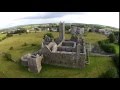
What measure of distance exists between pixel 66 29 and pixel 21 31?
11.3 m

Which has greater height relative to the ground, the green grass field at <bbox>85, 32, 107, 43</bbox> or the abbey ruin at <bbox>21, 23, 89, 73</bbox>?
the green grass field at <bbox>85, 32, 107, 43</bbox>

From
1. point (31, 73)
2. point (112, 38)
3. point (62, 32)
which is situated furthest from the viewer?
point (62, 32)

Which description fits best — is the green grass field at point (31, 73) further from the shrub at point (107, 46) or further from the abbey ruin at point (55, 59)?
the shrub at point (107, 46)

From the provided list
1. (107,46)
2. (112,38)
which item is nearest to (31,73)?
(107,46)

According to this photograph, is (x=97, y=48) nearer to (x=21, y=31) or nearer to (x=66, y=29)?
(x=66, y=29)

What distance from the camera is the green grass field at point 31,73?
25.7 meters

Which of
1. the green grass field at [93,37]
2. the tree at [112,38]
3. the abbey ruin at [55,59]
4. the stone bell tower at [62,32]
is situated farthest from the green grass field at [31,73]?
the stone bell tower at [62,32]

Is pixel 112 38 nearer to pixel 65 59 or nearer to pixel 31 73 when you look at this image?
pixel 65 59

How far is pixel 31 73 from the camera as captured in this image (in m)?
26.2

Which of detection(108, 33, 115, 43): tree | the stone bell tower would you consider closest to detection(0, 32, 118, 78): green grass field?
detection(108, 33, 115, 43): tree

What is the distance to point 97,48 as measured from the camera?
33.0 meters

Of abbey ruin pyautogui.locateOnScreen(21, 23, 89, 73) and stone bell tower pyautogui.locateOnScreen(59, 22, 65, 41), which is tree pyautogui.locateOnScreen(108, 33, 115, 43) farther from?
stone bell tower pyautogui.locateOnScreen(59, 22, 65, 41)

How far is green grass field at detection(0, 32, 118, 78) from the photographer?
25672mm
